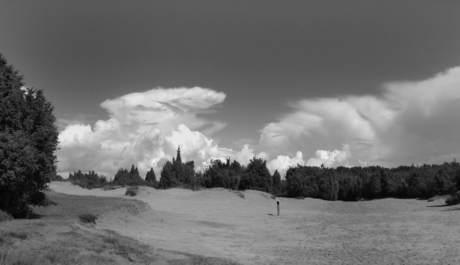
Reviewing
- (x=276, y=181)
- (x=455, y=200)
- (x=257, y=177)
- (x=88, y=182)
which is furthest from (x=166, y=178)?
(x=455, y=200)

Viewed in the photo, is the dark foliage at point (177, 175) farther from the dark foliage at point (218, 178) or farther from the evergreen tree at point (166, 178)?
the dark foliage at point (218, 178)

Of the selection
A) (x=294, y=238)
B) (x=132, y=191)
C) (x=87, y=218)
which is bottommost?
(x=294, y=238)

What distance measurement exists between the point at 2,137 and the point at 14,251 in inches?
272

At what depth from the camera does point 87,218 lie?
1543 cm

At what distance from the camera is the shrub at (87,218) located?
15130 mm

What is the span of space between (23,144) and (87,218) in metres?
4.38

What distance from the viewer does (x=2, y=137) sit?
12.9m

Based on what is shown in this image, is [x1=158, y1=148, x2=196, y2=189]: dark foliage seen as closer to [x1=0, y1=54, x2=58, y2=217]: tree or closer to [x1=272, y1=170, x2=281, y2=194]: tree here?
[x1=272, y1=170, x2=281, y2=194]: tree

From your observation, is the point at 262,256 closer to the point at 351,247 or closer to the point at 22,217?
the point at 351,247

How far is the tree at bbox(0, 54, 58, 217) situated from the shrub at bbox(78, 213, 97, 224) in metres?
2.06

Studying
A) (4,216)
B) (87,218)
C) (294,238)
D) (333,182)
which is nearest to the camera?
(4,216)

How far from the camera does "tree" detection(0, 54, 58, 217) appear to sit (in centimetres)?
1293

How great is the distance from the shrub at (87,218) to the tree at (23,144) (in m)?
2.06

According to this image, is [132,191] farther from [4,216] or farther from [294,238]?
[4,216]
